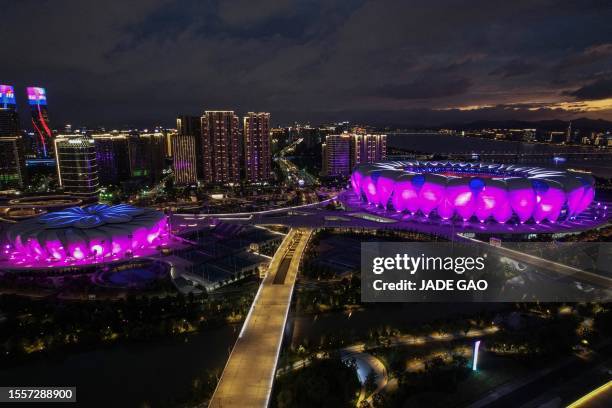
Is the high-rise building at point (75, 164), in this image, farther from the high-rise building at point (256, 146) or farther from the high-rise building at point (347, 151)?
the high-rise building at point (347, 151)

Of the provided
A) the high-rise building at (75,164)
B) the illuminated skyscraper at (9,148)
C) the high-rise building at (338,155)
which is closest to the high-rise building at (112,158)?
the illuminated skyscraper at (9,148)

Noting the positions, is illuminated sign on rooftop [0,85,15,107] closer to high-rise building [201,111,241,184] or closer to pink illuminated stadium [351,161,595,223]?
high-rise building [201,111,241,184]

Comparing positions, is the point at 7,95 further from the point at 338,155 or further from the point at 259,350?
the point at 259,350

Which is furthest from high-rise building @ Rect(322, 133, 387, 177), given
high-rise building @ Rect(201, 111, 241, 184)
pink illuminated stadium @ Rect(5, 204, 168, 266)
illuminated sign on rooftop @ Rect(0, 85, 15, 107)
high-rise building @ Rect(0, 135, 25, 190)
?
illuminated sign on rooftop @ Rect(0, 85, 15, 107)

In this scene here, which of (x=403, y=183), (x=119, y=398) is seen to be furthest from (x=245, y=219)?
(x=119, y=398)

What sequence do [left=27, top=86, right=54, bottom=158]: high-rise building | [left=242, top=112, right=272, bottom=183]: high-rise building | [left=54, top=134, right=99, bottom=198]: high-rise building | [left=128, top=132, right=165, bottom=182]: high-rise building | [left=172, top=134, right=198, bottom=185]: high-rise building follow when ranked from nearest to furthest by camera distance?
[left=54, top=134, right=99, bottom=198]: high-rise building < [left=242, top=112, right=272, bottom=183]: high-rise building < [left=172, top=134, right=198, bottom=185]: high-rise building < [left=128, top=132, right=165, bottom=182]: high-rise building < [left=27, top=86, right=54, bottom=158]: high-rise building
